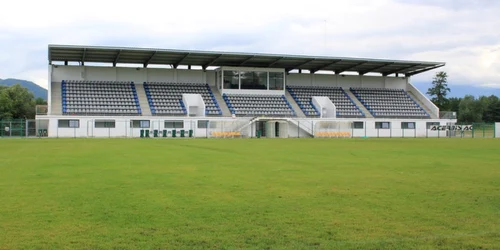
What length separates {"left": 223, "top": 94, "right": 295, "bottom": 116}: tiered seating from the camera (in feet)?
214

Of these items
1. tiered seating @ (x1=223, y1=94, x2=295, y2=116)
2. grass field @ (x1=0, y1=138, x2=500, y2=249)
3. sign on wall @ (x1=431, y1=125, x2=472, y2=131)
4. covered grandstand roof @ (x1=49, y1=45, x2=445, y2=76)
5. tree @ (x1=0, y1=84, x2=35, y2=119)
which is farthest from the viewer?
tree @ (x1=0, y1=84, x2=35, y2=119)

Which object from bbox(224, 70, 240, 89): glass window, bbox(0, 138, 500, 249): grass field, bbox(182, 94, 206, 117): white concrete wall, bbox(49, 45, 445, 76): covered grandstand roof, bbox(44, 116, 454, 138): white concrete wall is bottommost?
bbox(0, 138, 500, 249): grass field

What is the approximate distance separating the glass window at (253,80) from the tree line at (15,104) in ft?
138

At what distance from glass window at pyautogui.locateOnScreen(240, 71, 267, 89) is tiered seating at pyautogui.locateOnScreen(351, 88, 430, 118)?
1509cm

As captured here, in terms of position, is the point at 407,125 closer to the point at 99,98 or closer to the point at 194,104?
the point at 194,104

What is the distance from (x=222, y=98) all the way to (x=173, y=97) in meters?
6.71

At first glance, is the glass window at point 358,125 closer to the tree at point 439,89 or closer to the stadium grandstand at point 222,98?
the stadium grandstand at point 222,98

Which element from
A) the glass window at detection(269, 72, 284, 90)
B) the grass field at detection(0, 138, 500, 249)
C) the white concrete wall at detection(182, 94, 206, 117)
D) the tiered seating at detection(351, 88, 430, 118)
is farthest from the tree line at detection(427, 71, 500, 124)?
the grass field at detection(0, 138, 500, 249)

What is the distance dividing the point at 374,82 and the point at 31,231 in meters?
75.5

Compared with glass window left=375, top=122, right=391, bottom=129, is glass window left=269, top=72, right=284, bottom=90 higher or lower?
higher

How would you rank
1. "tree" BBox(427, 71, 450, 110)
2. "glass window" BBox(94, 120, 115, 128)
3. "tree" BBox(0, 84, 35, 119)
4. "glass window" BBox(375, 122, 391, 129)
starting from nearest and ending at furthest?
"glass window" BBox(94, 120, 115, 128)
"glass window" BBox(375, 122, 391, 129)
"tree" BBox(0, 84, 35, 119)
"tree" BBox(427, 71, 450, 110)

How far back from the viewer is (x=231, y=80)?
227 feet

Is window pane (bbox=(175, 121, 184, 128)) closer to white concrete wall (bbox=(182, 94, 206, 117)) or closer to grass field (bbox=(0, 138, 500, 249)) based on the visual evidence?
white concrete wall (bbox=(182, 94, 206, 117))

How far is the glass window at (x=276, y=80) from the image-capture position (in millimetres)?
70812
